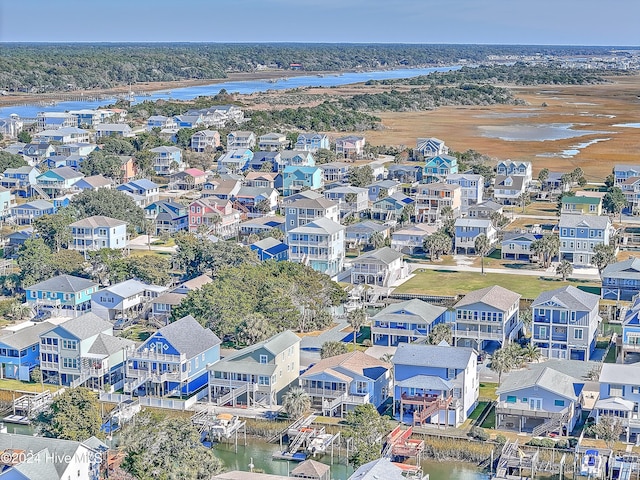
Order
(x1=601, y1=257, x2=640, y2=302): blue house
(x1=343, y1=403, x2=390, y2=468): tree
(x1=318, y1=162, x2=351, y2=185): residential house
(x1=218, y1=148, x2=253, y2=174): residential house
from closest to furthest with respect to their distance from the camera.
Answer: (x1=343, y1=403, x2=390, y2=468): tree → (x1=601, y1=257, x2=640, y2=302): blue house → (x1=318, y1=162, x2=351, y2=185): residential house → (x1=218, y1=148, x2=253, y2=174): residential house

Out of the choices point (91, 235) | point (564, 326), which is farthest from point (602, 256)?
point (91, 235)

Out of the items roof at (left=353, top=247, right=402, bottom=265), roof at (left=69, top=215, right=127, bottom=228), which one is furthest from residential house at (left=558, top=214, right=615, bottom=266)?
roof at (left=69, top=215, right=127, bottom=228)

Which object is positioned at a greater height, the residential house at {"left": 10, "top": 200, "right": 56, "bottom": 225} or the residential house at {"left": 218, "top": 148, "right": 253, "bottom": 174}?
the residential house at {"left": 218, "top": 148, "right": 253, "bottom": 174}

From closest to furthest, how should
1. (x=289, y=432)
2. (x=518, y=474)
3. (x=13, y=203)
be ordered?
(x=518, y=474) → (x=289, y=432) → (x=13, y=203)

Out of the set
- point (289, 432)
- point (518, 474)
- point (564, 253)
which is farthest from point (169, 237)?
point (518, 474)

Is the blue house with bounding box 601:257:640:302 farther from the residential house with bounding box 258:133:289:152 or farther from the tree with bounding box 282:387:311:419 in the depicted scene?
the residential house with bounding box 258:133:289:152

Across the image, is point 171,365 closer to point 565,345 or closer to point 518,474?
point 518,474

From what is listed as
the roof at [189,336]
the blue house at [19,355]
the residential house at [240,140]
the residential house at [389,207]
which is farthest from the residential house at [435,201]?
the blue house at [19,355]
